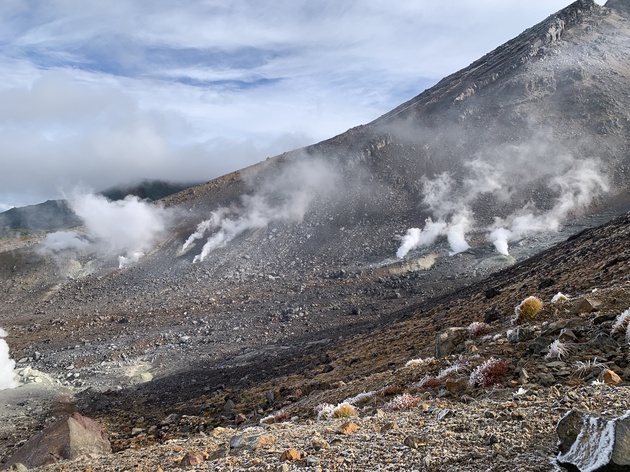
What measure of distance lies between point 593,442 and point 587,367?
315cm

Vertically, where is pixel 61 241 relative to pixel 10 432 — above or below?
above

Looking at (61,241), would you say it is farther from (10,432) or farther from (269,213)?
(10,432)

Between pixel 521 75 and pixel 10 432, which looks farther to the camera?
pixel 521 75

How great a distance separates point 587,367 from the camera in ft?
20.6

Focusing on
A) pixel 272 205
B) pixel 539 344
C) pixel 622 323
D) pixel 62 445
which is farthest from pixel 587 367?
pixel 272 205

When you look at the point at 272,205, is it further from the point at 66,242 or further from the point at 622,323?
the point at 622,323

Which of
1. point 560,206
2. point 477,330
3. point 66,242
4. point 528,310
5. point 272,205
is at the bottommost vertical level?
point 560,206

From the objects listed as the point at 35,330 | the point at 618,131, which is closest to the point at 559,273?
the point at 35,330

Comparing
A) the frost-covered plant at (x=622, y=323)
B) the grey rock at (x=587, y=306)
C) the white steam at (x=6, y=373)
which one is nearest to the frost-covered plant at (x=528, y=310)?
the grey rock at (x=587, y=306)

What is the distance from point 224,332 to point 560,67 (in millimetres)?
55320

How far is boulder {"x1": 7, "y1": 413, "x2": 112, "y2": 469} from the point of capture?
959cm

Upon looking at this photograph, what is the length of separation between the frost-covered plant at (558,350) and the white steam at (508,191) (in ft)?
93.5

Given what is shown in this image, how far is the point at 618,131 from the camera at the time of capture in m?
48.7

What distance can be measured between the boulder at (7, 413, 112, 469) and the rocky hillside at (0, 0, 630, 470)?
4.95 feet
